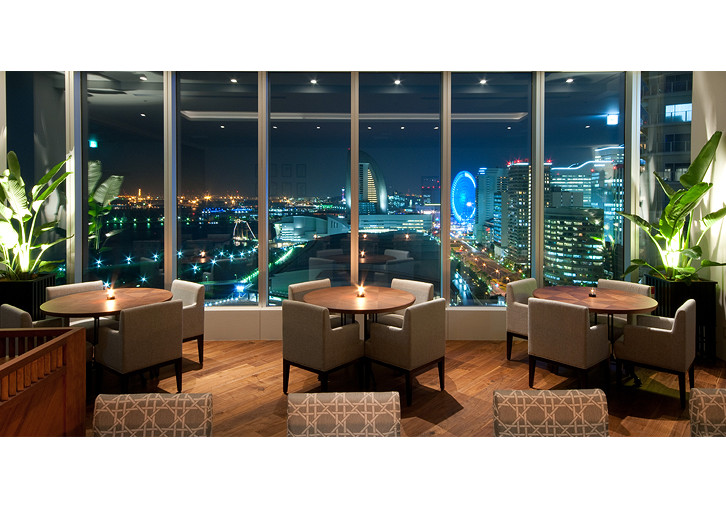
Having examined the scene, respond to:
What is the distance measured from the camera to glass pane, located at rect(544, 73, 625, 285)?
5.41 meters

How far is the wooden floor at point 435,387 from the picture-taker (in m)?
3.13

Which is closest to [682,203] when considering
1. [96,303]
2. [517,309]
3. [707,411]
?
[517,309]

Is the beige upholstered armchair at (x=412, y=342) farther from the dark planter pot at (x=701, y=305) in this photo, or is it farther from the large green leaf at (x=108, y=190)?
the large green leaf at (x=108, y=190)

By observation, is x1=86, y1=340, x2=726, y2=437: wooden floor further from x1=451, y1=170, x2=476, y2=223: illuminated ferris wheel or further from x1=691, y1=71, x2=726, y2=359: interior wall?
x1=451, y1=170, x2=476, y2=223: illuminated ferris wheel

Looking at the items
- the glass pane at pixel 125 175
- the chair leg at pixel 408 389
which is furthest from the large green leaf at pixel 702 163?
the glass pane at pixel 125 175

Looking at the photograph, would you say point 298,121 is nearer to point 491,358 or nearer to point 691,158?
point 491,358

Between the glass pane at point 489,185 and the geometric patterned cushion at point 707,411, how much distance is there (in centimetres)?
413

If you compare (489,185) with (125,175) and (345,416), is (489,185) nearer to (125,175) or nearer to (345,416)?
(125,175)

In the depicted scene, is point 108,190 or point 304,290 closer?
point 304,290

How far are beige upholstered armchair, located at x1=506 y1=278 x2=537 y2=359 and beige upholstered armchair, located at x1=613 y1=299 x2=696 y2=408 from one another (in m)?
0.90

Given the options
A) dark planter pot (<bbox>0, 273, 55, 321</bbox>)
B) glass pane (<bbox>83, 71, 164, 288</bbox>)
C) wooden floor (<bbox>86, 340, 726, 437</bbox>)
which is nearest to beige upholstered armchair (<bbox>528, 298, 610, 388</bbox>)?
wooden floor (<bbox>86, 340, 726, 437</bbox>)

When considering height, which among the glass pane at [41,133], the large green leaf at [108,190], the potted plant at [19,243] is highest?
the glass pane at [41,133]

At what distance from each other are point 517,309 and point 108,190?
4.70 metres

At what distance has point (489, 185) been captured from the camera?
5598mm
